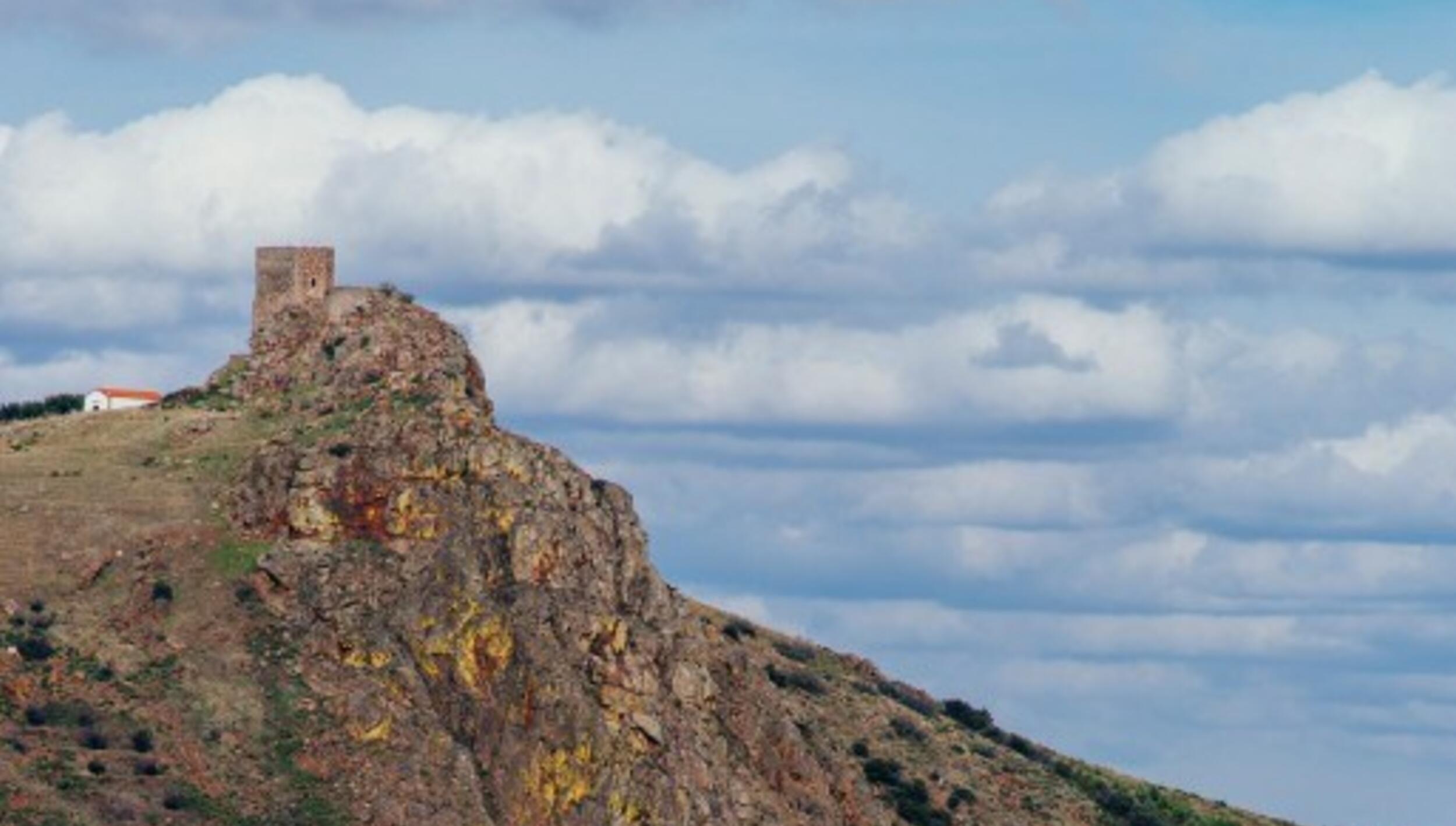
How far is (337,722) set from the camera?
19675 centimetres

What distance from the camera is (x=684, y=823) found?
654 feet

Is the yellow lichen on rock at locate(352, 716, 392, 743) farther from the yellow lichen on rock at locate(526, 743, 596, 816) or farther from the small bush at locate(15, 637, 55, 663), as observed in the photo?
the small bush at locate(15, 637, 55, 663)

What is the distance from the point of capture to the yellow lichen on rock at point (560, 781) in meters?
197

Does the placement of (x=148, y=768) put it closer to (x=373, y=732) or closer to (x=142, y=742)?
(x=142, y=742)

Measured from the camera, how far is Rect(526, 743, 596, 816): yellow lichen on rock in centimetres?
19688

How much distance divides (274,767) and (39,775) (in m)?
11.5

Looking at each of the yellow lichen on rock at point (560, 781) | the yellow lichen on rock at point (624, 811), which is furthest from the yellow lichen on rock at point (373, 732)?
the yellow lichen on rock at point (624, 811)

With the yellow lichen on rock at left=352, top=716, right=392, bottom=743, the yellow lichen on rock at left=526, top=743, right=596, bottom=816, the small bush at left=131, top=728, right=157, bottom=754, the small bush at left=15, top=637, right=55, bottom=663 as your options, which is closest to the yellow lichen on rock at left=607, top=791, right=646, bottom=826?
the yellow lichen on rock at left=526, top=743, right=596, bottom=816

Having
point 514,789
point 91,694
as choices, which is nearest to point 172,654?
point 91,694

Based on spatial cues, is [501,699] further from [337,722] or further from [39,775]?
[39,775]

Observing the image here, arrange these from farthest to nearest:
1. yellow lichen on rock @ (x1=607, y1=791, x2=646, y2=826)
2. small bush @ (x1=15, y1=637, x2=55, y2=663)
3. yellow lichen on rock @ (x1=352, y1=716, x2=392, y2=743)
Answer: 1. small bush @ (x1=15, y1=637, x2=55, y2=663)
2. yellow lichen on rock @ (x1=607, y1=791, x2=646, y2=826)
3. yellow lichen on rock @ (x1=352, y1=716, x2=392, y2=743)

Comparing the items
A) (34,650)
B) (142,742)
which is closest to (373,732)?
(142,742)

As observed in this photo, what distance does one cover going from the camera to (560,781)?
19712 centimetres

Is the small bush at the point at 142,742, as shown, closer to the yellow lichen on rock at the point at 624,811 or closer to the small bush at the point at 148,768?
the small bush at the point at 148,768
